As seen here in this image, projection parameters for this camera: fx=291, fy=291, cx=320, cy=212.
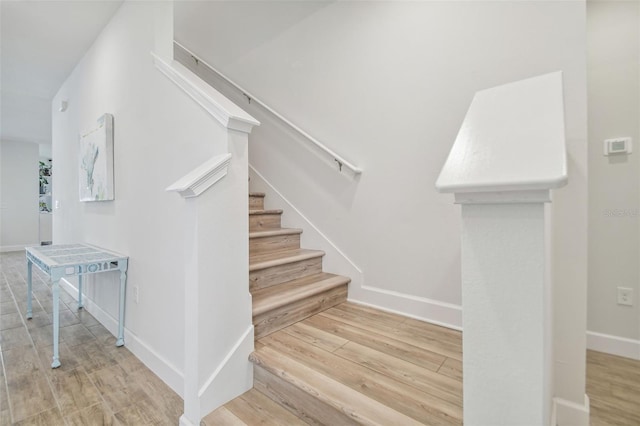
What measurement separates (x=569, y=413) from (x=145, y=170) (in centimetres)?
256

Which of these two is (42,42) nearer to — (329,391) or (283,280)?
(283,280)

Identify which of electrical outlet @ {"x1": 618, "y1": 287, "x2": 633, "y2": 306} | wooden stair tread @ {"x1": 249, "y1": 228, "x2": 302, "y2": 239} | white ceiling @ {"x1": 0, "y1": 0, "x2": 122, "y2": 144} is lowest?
electrical outlet @ {"x1": 618, "y1": 287, "x2": 633, "y2": 306}

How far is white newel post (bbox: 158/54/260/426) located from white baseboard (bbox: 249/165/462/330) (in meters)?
0.94

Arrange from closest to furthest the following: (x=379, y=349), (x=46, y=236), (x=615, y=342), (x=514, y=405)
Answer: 1. (x=514, y=405)
2. (x=379, y=349)
3. (x=615, y=342)
4. (x=46, y=236)

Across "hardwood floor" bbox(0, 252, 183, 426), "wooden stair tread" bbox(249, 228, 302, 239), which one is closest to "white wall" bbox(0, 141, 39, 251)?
"hardwood floor" bbox(0, 252, 183, 426)

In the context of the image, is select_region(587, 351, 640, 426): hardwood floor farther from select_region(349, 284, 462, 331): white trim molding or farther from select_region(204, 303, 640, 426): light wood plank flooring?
select_region(349, 284, 462, 331): white trim molding

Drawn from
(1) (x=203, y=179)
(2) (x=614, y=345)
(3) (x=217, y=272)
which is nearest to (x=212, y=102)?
(1) (x=203, y=179)

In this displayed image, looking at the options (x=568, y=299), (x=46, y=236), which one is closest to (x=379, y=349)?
(x=568, y=299)

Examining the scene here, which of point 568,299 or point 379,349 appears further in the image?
point 379,349

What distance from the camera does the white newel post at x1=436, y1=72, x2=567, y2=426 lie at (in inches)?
23.2

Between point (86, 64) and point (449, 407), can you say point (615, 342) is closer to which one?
point (449, 407)

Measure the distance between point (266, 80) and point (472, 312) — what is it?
2.72 meters

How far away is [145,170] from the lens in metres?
1.92

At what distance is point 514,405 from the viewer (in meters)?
0.62
